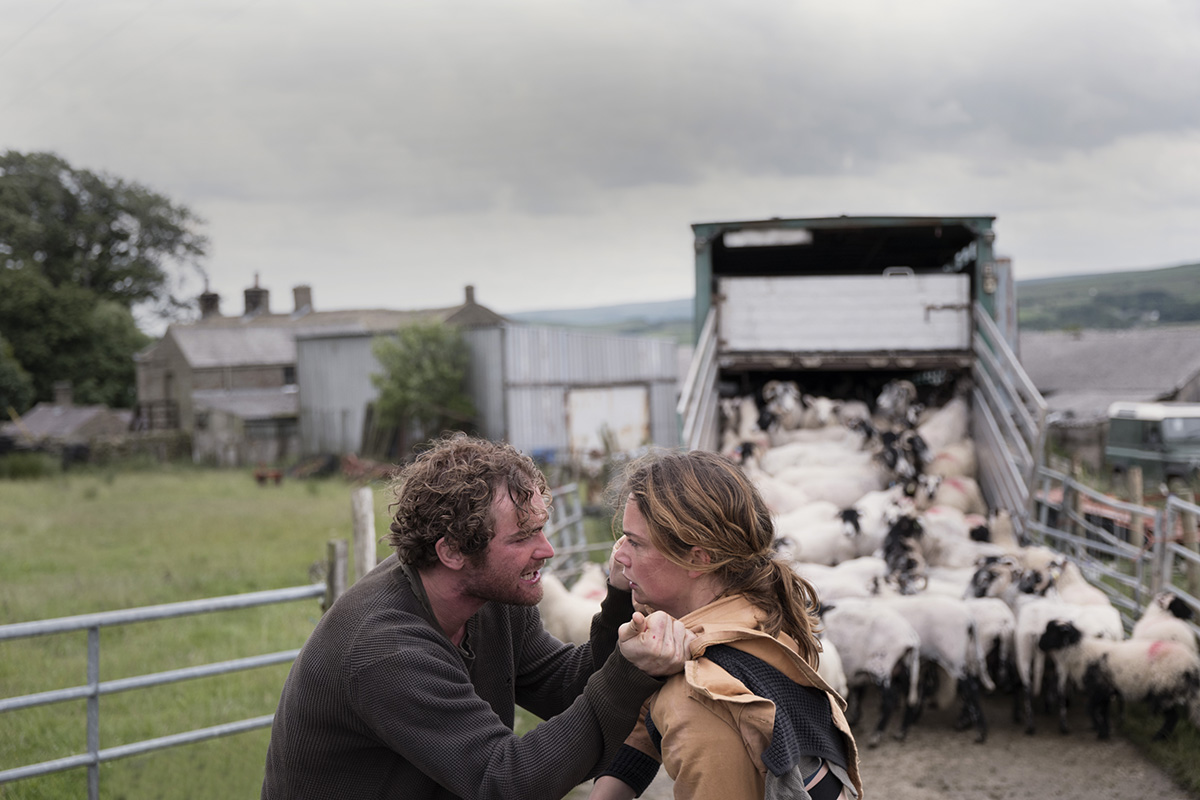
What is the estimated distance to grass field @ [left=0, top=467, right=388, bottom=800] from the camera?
5.93 meters

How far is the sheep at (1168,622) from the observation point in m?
6.24

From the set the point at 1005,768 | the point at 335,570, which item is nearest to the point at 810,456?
the point at 1005,768

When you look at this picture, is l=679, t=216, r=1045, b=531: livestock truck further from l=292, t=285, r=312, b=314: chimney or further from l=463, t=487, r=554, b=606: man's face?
l=292, t=285, r=312, b=314: chimney

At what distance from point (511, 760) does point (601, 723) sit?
215mm

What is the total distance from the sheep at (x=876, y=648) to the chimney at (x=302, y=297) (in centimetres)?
5109

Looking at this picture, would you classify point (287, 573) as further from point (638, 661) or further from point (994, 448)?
point (638, 661)

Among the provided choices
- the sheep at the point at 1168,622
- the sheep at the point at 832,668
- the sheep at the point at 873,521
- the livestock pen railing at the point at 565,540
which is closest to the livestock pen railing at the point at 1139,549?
the sheep at the point at 1168,622

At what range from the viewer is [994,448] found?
34.3 ft

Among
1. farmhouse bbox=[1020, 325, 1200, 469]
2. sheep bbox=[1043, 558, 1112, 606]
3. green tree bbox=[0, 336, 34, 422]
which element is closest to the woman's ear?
sheep bbox=[1043, 558, 1112, 606]

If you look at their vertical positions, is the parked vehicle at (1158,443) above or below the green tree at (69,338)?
below

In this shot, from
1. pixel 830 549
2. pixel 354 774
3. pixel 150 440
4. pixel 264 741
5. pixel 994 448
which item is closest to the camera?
pixel 354 774

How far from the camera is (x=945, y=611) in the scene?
261 inches

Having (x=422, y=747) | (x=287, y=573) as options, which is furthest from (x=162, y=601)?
(x=422, y=747)

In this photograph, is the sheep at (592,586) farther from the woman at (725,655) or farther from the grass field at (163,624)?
the woman at (725,655)
